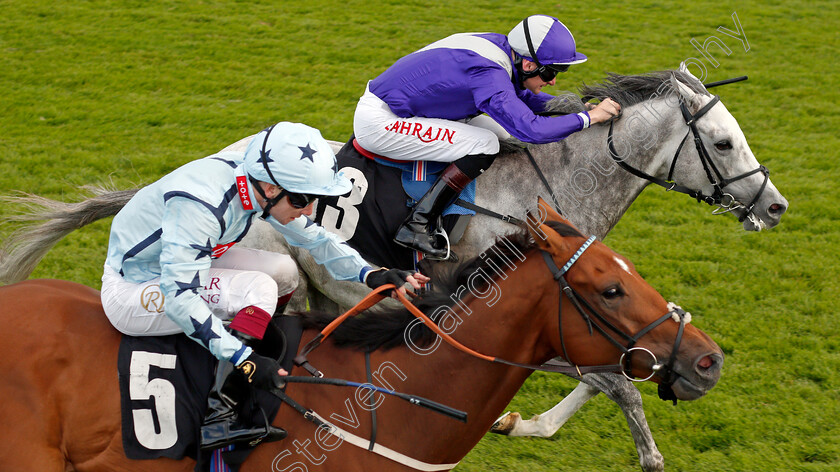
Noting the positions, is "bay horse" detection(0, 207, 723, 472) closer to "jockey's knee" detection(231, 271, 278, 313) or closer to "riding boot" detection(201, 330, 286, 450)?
"riding boot" detection(201, 330, 286, 450)

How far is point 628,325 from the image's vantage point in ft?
9.75

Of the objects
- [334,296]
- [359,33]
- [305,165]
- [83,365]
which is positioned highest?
[305,165]

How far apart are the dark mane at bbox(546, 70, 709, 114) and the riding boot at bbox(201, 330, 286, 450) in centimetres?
282

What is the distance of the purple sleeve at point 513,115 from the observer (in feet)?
14.3

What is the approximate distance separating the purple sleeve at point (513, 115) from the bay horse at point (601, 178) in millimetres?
312

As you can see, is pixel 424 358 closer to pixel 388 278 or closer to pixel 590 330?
pixel 388 278

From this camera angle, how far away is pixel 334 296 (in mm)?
4863

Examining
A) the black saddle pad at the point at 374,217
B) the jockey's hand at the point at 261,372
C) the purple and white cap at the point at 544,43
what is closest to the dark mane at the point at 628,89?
the purple and white cap at the point at 544,43

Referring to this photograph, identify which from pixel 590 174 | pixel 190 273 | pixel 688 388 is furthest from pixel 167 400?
pixel 590 174

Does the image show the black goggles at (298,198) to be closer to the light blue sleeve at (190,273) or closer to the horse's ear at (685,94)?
the light blue sleeve at (190,273)

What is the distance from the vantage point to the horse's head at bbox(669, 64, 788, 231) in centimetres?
466

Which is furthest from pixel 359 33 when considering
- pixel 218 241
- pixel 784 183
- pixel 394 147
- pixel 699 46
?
pixel 218 241

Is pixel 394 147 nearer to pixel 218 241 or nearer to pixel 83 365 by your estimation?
pixel 218 241

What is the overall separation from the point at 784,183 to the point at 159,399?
25.1ft
